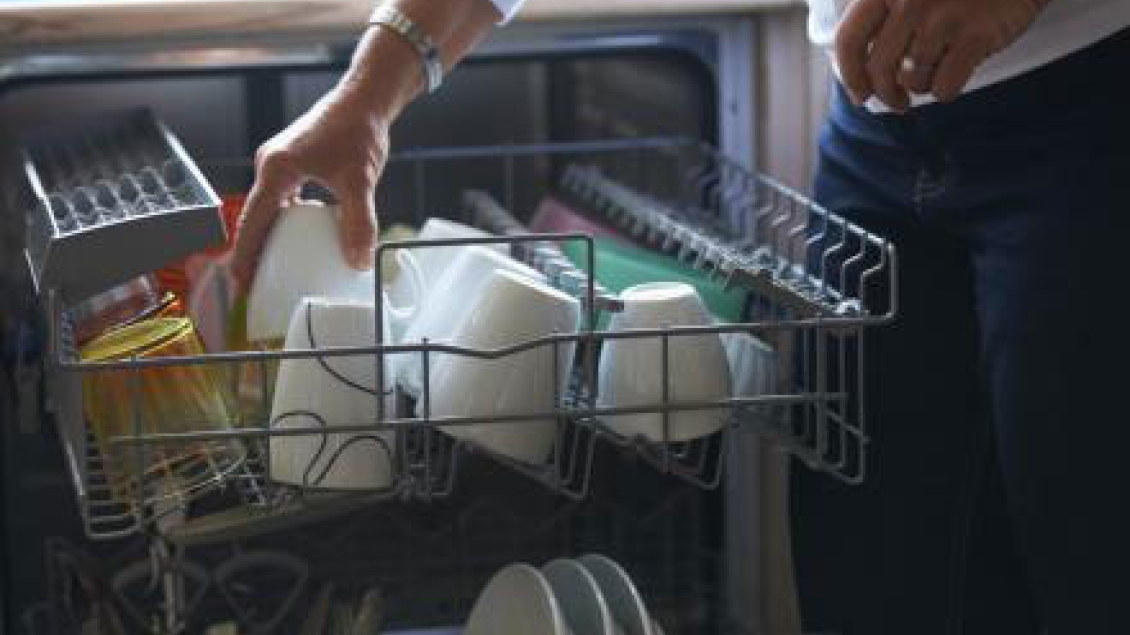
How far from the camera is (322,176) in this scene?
1.10 m

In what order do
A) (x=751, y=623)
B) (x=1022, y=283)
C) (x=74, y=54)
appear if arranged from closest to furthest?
1. (x=1022, y=283)
2. (x=74, y=54)
3. (x=751, y=623)

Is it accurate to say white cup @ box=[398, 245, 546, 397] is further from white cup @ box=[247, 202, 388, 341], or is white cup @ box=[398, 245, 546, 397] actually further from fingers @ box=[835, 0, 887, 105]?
fingers @ box=[835, 0, 887, 105]

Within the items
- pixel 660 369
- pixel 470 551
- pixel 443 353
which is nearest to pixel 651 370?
pixel 660 369

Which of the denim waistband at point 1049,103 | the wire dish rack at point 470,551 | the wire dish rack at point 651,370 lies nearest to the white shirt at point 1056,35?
the denim waistband at point 1049,103

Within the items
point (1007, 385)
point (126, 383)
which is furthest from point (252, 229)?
point (1007, 385)

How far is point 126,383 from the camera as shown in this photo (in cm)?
105

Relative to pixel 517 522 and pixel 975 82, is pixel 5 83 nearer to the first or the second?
pixel 517 522

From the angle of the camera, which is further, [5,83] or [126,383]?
[5,83]

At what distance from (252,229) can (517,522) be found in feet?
1.65

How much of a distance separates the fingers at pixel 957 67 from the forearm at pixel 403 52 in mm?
348

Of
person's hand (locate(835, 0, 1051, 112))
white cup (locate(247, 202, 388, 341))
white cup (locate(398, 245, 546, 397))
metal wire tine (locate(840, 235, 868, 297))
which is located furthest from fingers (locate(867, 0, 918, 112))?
white cup (locate(247, 202, 388, 341))

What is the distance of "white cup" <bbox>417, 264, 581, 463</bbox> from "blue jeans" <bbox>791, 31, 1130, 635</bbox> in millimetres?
226

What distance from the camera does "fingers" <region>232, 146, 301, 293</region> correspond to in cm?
110

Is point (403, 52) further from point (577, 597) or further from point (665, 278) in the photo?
point (577, 597)
